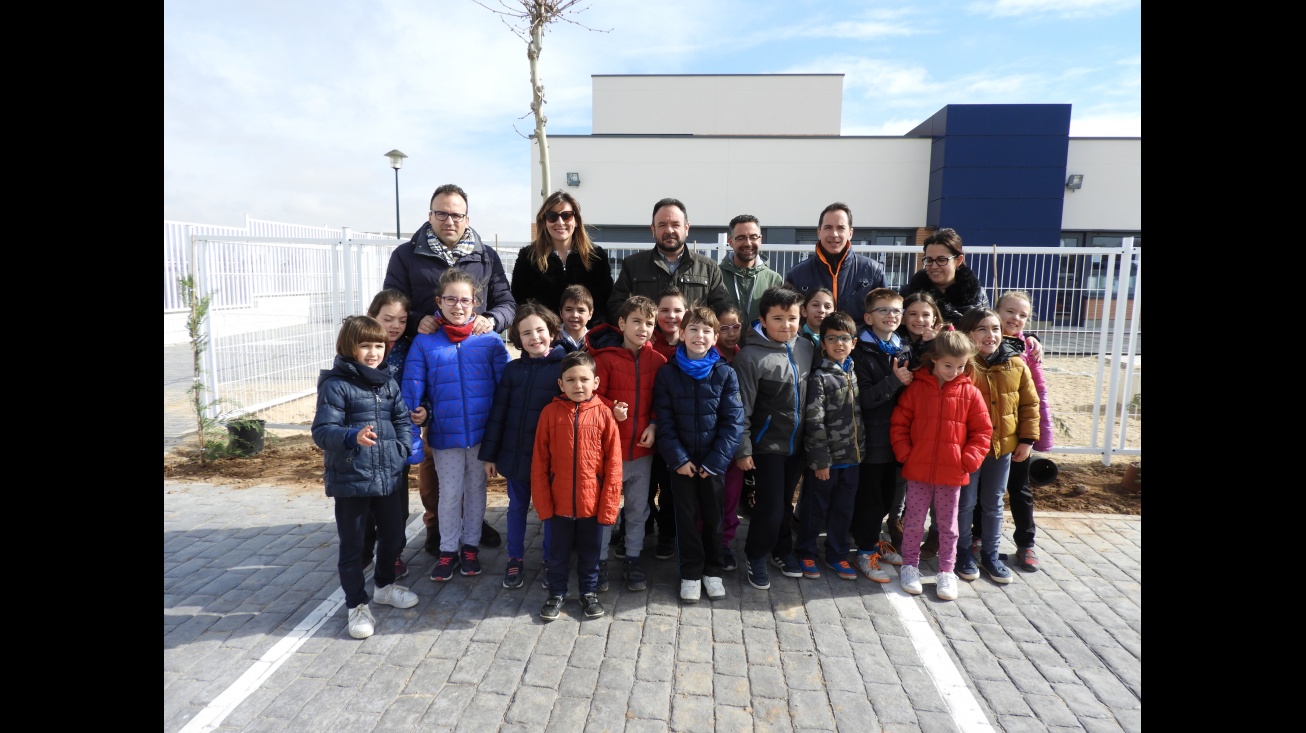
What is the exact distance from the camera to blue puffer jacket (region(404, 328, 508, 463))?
364 cm

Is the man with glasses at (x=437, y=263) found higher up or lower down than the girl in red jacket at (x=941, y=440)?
higher up

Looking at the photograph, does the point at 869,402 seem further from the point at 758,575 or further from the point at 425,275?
the point at 425,275

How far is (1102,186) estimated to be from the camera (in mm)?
20594

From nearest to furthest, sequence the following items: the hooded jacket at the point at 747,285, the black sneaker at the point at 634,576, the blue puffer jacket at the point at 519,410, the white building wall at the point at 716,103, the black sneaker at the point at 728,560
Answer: the blue puffer jacket at the point at 519,410 < the black sneaker at the point at 634,576 < the black sneaker at the point at 728,560 < the hooded jacket at the point at 747,285 < the white building wall at the point at 716,103

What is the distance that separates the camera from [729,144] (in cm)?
2148

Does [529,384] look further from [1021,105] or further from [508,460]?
[1021,105]

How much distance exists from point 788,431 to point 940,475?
0.90m

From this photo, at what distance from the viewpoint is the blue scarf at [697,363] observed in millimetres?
3463

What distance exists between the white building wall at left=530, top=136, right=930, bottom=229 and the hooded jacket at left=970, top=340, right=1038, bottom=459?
59.8ft

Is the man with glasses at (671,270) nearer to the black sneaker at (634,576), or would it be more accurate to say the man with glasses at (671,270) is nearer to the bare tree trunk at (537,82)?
the black sneaker at (634,576)

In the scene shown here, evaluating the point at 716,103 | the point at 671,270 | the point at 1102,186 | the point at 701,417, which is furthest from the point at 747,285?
the point at 716,103

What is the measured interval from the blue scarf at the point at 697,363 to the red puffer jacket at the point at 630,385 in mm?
190

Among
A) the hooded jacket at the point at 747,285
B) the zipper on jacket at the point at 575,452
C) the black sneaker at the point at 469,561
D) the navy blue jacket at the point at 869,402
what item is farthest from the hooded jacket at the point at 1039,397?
the black sneaker at the point at 469,561
